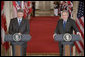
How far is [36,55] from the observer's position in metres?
7.83

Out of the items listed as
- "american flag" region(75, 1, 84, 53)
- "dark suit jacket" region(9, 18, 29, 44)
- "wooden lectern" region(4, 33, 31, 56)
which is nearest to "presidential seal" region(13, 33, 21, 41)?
"wooden lectern" region(4, 33, 31, 56)

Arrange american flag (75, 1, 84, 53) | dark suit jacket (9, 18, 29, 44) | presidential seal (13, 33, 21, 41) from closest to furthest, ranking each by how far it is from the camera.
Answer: presidential seal (13, 33, 21, 41) < dark suit jacket (9, 18, 29, 44) < american flag (75, 1, 84, 53)

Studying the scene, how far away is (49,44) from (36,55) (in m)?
1.70

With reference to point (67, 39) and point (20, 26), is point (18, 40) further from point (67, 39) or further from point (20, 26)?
point (67, 39)

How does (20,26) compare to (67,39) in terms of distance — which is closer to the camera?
(67,39)

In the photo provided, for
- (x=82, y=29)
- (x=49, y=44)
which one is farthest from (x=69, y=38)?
(x=49, y=44)

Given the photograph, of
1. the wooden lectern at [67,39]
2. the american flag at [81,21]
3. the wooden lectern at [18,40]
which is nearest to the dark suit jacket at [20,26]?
the wooden lectern at [18,40]

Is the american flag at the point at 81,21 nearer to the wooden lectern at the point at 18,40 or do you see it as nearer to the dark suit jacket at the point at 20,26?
the dark suit jacket at the point at 20,26

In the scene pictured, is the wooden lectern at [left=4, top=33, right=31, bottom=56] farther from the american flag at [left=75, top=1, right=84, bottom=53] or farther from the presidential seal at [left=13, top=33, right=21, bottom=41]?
the american flag at [left=75, top=1, right=84, bottom=53]

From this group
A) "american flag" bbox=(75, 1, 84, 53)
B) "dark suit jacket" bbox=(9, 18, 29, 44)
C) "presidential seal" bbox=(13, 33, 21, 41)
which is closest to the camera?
"presidential seal" bbox=(13, 33, 21, 41)

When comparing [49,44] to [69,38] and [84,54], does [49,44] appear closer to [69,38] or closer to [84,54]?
[84,54]

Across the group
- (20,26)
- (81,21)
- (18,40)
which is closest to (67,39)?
(18,40)

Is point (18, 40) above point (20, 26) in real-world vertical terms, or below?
below

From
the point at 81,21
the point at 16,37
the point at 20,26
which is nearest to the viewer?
the point at 16,37
